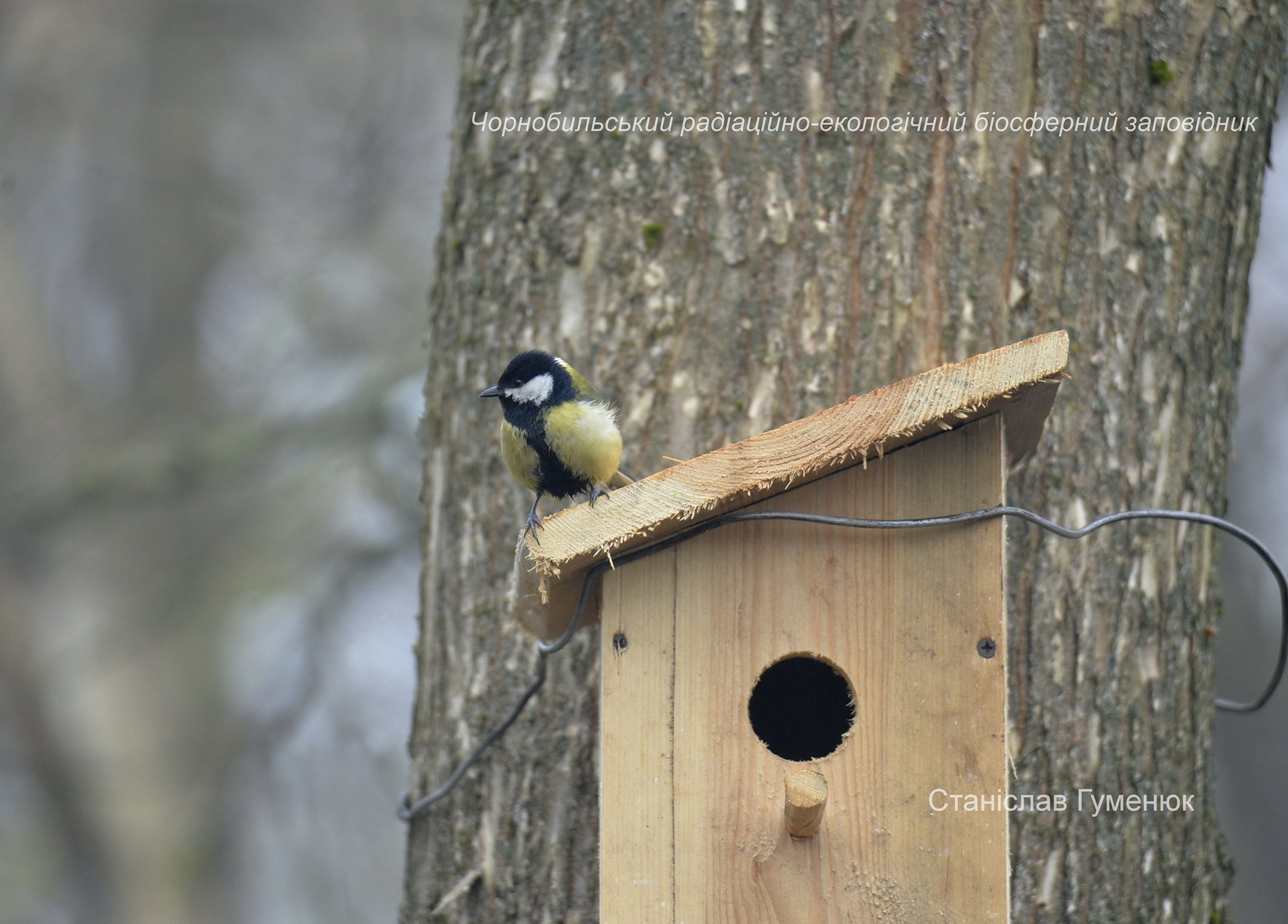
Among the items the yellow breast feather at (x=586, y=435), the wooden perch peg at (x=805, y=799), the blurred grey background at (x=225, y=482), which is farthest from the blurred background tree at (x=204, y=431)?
the wooden perch peg at (x=805, y=799)

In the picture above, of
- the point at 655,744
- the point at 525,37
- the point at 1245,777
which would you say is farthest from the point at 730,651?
the point at 1245,777

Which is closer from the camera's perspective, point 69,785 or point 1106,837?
point 1106,837

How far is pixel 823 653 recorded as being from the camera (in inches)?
75.2

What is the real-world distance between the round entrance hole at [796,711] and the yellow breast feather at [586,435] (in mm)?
586

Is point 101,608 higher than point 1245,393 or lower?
lower

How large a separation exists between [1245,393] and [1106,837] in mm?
5209

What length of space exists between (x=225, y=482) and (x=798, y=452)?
4608 millimetres

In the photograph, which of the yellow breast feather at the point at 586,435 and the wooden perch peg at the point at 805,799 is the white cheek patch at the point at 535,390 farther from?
the wooden perch peg at the point at 805,799

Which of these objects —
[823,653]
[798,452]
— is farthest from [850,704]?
[798,452]

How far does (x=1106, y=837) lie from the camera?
8.16 feet

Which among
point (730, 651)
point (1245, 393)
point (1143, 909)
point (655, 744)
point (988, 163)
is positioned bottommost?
point (1143, 909)

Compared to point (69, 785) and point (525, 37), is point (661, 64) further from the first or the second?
point (69, 785)

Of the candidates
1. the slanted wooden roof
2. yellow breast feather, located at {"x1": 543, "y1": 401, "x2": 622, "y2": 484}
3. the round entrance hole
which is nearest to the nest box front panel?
the slanted wooden roof

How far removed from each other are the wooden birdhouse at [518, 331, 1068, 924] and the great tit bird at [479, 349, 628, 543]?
2.03 ft
